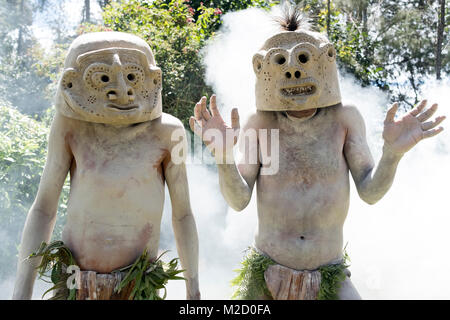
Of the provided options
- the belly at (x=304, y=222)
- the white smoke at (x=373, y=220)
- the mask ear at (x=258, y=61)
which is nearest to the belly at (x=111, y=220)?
the belly at (x=304, y=222)

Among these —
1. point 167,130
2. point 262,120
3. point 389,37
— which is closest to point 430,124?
point 262,120

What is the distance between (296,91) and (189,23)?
450cm

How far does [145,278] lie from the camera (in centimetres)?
264

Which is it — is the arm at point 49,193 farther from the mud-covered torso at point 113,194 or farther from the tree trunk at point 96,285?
the tree trunk at point 96,285

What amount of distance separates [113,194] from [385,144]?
1357mm

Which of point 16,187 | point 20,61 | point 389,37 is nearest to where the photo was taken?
point 16,187

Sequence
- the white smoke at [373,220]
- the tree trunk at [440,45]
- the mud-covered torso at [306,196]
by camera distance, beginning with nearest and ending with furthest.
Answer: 1. the mud-covered torso at [306,196]
2. the white smoke at [373,220]
3. the tree trunk at [440,45]

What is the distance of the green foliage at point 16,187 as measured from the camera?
5.20 metres

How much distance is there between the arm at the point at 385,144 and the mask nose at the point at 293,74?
0.35m

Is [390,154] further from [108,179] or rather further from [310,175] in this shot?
[108,179]

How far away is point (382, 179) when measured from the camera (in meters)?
2.76

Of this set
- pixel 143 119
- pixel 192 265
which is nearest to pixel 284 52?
pixel 143 119

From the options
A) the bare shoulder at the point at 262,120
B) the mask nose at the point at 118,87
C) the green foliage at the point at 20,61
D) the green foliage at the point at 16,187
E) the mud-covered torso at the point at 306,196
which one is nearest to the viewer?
the mask nose at the point at 118,87
